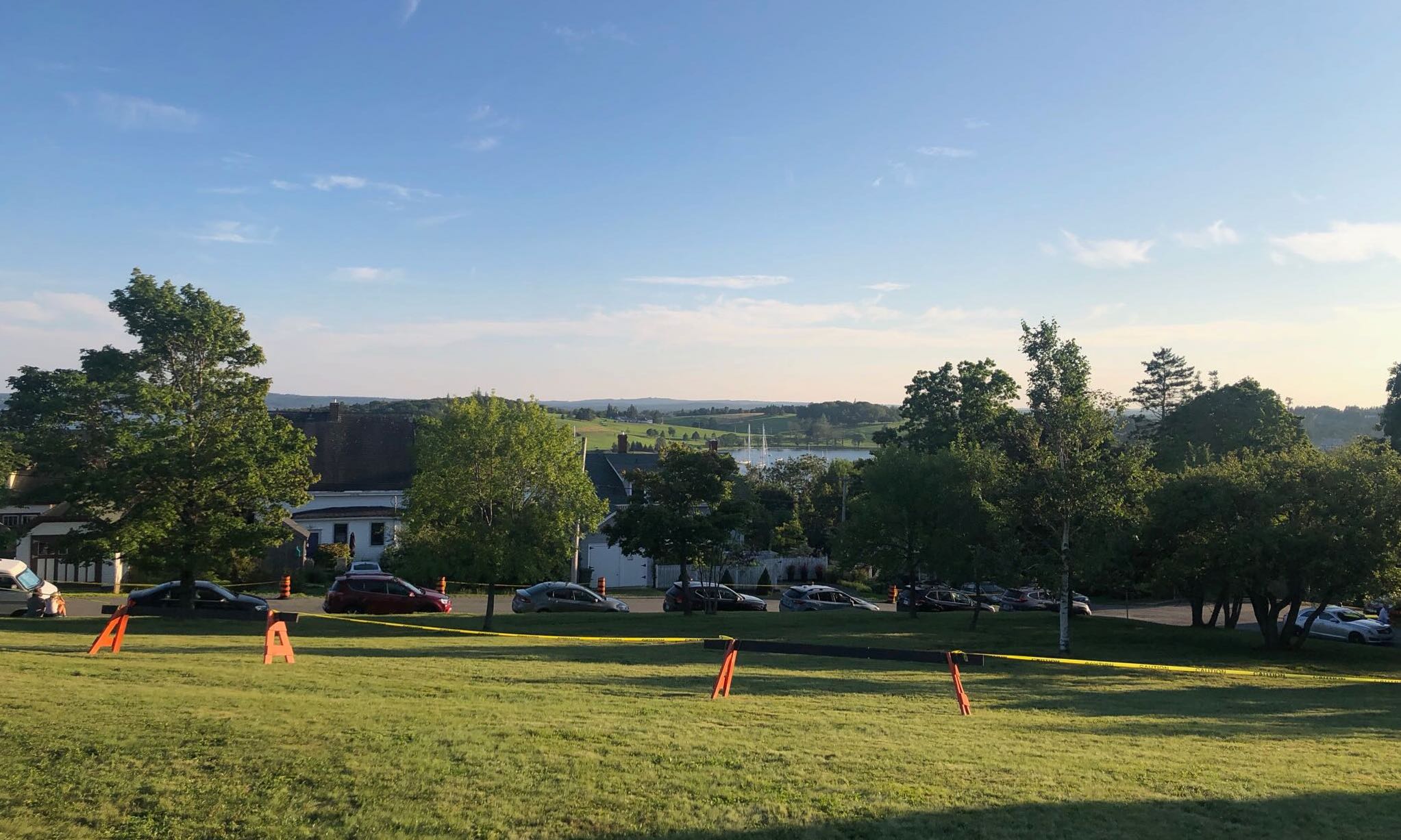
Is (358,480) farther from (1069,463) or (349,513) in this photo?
(1069,463)

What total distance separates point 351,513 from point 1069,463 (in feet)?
135

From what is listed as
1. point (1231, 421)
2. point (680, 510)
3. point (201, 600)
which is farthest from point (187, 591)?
point (1231, 421)

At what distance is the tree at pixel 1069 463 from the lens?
25.0 m

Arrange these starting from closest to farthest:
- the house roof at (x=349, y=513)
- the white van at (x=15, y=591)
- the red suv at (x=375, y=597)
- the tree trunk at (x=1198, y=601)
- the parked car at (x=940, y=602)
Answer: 1. the white van at (x=15, y=591)
2. the tree trunk at (x=1198, y=601)
3. the red suv at (x=375, y=597)
4. the parked car at (x=940, y=602)
5. the house roof at (x=349, y=513)

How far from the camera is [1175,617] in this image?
41.9 meters

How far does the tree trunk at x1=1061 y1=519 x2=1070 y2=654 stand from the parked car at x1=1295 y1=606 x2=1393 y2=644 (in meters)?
14.0

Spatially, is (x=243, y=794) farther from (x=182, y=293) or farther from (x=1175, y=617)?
→ (x=1175, y=617)

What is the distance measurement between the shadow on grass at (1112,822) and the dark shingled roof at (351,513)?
47882 mm

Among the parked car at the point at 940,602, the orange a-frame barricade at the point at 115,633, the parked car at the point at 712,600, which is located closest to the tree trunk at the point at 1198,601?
the parked car at the point at 940,602

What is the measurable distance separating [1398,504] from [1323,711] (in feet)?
35.3

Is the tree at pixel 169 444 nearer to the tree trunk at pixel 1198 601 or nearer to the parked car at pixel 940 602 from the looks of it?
the parked car at pixel 940 602

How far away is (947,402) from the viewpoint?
5247 cm

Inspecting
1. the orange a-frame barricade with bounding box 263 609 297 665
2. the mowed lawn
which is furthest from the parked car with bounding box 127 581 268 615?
the orange a-frame barricade with bounding box 263 609 297 665

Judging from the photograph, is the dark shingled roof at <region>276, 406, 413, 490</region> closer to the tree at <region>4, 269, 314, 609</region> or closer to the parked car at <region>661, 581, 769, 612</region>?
the parked car at <region>661, 581, 769, 612</region>
